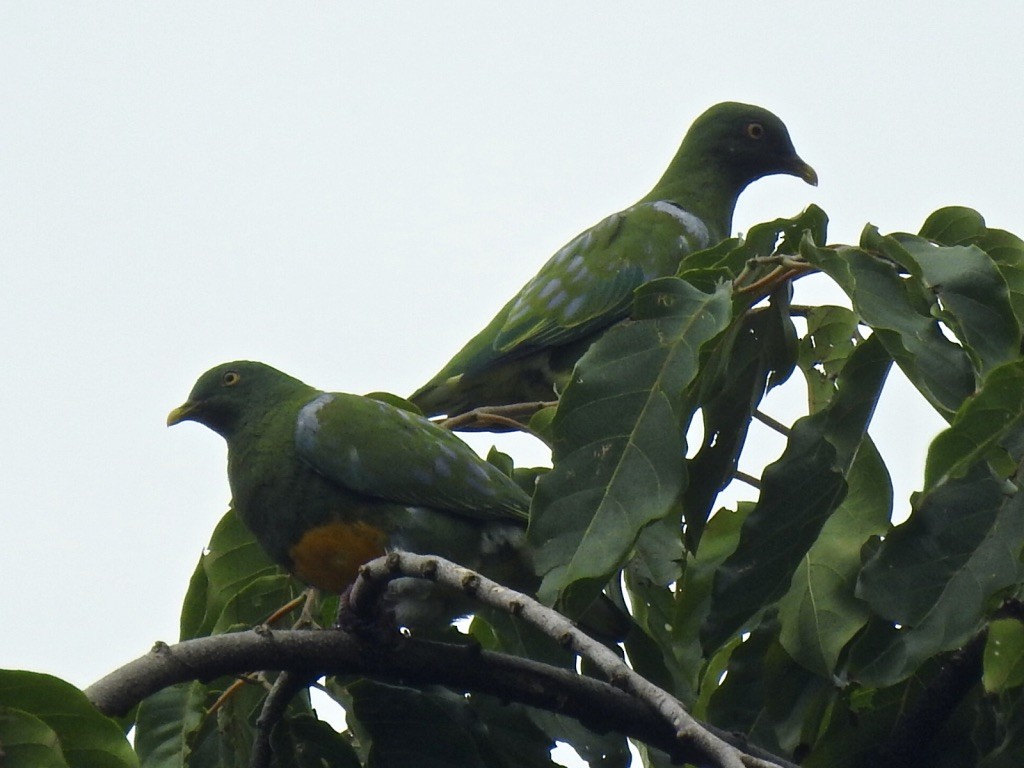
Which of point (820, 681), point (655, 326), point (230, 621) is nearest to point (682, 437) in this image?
point (655, 326)

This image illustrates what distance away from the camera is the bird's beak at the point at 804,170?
6.33 m

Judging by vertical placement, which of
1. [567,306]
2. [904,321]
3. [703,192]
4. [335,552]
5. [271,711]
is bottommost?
[271,711]

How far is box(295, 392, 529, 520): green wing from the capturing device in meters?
3.90

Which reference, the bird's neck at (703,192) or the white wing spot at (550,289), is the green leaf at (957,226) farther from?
the bird's neck at (703,192)

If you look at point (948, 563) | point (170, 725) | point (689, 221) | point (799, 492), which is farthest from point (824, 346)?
point (689, 221)

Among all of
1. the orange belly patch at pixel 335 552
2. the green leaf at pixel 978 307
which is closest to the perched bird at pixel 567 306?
the orange belly patch at pixel 335 552

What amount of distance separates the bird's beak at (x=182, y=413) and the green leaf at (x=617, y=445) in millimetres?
2348

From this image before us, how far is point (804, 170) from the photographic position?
633 cm

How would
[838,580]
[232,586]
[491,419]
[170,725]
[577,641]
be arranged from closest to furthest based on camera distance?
[577,641] < [838,580] < [170,725] < [232,586] < [491,419]

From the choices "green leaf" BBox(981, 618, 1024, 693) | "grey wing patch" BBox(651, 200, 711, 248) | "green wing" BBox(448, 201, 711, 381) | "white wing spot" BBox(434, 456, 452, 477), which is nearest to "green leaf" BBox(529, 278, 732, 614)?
"green leaf" BBox(981, 618, 1024, 693)

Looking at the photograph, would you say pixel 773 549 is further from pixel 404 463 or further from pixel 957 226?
pixel 404 463

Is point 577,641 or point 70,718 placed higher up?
point 577,641

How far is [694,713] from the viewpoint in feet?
10.5

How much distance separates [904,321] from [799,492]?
35cm
